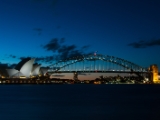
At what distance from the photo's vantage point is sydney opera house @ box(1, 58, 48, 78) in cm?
10938

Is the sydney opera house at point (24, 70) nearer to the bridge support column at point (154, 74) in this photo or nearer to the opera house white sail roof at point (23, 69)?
the opera house white sail roof at point (23, 69)

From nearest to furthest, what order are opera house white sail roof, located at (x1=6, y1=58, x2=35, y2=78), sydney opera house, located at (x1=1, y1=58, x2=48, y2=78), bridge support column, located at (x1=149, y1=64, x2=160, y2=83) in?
1. opera house white sail roof, located at (x1=6, y1=58, x2=35, y2=78)
2. sydney opera house, located at (x1=1, y1=58, x2=48, y2=78)
3. bridge support column, located at (x1=149, y1=64, x2=160, y2=83)

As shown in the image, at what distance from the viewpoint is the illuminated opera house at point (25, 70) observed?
109 meters

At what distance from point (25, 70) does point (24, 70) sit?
0.31 m

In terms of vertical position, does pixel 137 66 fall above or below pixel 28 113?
above

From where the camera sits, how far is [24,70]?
114 metres

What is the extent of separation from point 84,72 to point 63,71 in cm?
1090

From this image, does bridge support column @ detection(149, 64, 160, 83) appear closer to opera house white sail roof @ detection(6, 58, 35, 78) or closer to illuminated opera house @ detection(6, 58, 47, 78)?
illuminated opera house @ detection(6, 58, 47, 78)

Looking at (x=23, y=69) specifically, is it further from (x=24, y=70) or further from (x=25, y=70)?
(x=25, y=70)

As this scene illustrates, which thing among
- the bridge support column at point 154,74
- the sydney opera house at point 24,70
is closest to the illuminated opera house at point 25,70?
the sydney opera house at point 24,70

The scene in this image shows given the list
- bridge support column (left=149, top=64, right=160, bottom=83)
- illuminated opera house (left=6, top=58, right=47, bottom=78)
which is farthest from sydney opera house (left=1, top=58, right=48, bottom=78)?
bridge support column (left=149, top=64, right=160, bottom=83)

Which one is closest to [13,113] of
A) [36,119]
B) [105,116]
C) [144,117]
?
[36,119]

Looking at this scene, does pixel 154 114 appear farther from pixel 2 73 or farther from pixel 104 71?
pixel 2 73

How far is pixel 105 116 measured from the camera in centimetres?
2883
